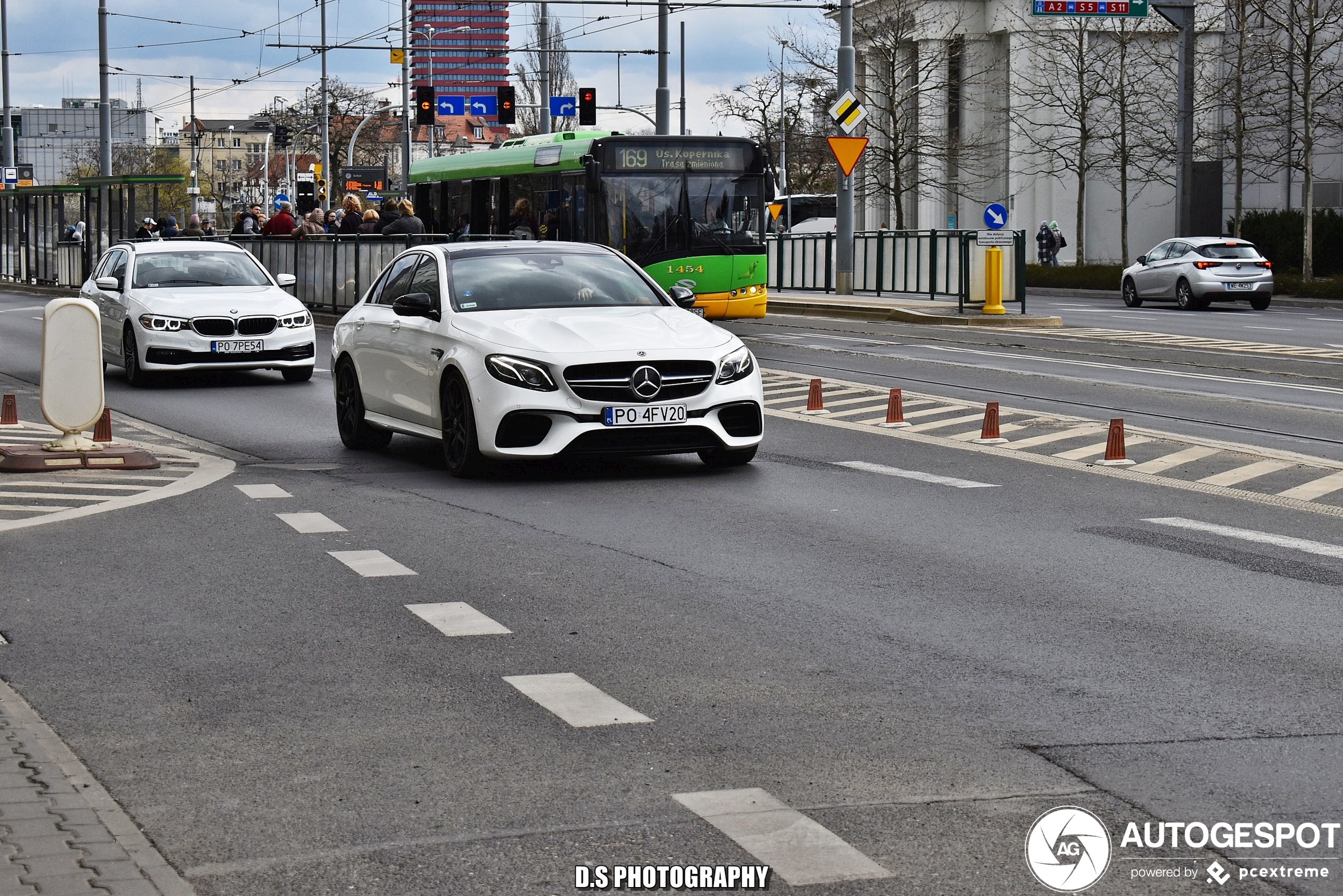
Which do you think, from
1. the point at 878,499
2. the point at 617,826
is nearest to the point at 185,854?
the point at 617,826

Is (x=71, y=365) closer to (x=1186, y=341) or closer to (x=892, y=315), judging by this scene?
(x=1186, y=341)

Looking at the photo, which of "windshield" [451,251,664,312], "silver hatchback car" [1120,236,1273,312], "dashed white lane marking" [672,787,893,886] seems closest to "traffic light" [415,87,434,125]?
"silver hatchback car" [1120,236,1273,312]

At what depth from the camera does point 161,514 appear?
10398mm

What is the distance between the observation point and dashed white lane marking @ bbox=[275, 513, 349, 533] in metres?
9.83

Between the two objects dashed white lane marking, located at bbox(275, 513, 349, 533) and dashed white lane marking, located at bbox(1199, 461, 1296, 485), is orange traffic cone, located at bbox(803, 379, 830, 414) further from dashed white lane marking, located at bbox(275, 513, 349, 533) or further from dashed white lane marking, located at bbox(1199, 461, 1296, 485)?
dashed white lane marking, located at bbox(275, 513, 349, 533)

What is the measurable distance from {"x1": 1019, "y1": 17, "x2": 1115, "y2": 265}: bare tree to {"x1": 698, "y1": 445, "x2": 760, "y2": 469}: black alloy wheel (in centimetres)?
4150

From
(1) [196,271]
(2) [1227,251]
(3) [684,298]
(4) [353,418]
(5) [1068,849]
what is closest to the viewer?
(5) [1068,849]

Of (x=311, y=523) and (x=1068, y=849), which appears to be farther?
(x=311, y=523)

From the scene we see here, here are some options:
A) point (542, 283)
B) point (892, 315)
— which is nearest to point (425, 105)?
point (892, 315)

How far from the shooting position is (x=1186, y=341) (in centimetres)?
2591

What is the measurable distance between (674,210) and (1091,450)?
52.6 ft

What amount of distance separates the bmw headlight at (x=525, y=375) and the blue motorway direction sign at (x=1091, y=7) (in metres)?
28.8

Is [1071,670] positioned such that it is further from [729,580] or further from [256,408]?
[256,408]

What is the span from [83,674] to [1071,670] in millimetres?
A: 3315
